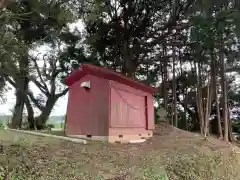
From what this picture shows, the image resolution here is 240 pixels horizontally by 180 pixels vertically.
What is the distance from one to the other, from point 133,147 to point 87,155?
168cm

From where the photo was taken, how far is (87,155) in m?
5.70

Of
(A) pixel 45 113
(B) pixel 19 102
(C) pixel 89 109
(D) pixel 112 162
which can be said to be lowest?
(D) pixel 112 162

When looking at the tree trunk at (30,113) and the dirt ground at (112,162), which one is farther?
the tree trunk at (30,113)

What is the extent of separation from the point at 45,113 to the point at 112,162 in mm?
10295

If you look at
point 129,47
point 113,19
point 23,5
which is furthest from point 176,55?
point 23,5

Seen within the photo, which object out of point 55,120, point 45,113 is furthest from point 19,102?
point 55,120

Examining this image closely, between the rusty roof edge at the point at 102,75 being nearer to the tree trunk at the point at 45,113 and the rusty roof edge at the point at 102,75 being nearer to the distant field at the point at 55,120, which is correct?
the tree trunk at the point at 45,113

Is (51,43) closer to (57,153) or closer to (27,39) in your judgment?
(27,39)

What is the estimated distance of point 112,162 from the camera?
18.0 ft

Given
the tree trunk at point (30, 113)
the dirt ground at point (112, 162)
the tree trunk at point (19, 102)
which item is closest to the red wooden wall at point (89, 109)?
the dirt ground at point (112, 162)

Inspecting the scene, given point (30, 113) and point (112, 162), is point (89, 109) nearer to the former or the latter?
point (112, 162)

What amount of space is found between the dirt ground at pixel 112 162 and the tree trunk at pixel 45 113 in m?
8.14

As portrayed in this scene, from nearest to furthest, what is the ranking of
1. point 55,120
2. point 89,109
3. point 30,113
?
point 89,109 < point 30,113 < point 55,120

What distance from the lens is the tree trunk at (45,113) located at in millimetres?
14766
